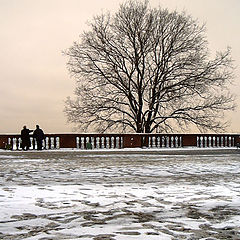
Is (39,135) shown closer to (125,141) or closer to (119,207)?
(125,141)

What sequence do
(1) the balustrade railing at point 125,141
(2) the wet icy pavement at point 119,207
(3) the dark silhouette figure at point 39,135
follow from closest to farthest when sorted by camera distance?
(2) the wet icy pavement at point 119,207
(3) the dark silhouette figure at point 39,135
(1) the balustrade railing at point 125,141

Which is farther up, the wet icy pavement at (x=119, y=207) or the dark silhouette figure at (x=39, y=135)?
the dark silhouette figure at (x=39, y=135)

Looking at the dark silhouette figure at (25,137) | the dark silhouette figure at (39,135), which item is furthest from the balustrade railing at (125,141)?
the dark silhouette figure at (39,135)

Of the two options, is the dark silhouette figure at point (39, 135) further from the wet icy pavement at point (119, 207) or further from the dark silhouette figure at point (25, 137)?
the wet icy pavement at point (119, 207)

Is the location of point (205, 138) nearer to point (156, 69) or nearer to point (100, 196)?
point (156, 69)

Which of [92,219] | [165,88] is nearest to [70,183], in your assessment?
[92,219]

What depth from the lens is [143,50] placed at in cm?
3562

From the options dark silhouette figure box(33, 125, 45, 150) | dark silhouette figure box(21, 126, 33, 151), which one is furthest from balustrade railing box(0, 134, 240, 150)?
dark silhouette figure box(33, 125, 45, 150)

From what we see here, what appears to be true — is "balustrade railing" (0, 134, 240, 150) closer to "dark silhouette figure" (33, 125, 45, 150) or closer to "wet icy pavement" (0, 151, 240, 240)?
"dark silhouette figure" (33, 125, 45, 150)

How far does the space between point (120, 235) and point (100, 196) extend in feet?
8.58

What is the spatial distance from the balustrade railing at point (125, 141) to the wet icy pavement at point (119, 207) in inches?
708

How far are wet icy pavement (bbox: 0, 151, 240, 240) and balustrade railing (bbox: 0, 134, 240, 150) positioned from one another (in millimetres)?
17982

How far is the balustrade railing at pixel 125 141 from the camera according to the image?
92.6ft

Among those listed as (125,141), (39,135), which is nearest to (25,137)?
(39,135)
